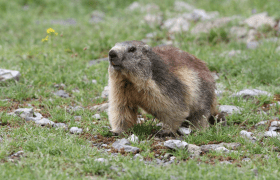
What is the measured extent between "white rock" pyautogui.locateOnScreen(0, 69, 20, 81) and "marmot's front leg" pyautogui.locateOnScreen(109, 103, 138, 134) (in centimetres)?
266

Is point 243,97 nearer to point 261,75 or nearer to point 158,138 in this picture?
point 261,75

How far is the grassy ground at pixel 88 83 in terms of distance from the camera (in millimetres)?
4141

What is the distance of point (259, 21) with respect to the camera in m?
10.8

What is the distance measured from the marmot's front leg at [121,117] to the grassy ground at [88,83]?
0.70 ft

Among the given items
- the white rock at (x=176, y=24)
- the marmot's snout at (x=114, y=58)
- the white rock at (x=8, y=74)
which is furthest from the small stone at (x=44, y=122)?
the white rock at (x=176, y=24)

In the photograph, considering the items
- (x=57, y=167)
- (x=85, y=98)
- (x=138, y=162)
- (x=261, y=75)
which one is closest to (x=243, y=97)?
(x=261, y=75)

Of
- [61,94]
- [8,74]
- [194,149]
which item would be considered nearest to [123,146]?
[194,149]

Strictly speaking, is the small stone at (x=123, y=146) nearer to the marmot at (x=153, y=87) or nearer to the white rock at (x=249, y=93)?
the marmot at (x=153, y=87)

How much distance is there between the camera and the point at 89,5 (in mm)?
14891

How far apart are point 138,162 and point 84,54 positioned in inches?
222

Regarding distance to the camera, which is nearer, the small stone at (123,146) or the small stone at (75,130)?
the small stone at (123,146)

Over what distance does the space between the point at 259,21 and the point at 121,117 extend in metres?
6.79

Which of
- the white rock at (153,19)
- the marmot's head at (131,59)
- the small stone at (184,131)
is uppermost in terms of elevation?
the white rock at (153,19)

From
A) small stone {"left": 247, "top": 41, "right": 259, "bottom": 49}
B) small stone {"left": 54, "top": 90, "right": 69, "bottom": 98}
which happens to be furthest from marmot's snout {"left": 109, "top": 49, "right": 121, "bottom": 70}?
small stone {"left": 247, "top": 41, "right": 259, "bottom": 49}
